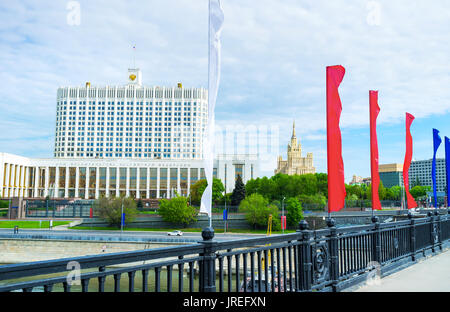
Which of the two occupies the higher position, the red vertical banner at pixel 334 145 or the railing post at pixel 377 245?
the red vertical banner at pixel 334 145

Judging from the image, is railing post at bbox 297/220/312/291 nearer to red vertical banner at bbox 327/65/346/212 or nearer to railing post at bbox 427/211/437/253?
red vertical banner at bbox 327/65/346/212

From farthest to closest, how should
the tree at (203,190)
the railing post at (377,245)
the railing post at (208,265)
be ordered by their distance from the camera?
the tree at (203,190) < the railing post at (377,245) < the railing post at (208,265)

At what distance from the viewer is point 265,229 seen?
Result: 5612 centimetres

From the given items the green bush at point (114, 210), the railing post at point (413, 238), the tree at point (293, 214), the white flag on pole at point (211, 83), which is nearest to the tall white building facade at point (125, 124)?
the green bush at point (114, 210)

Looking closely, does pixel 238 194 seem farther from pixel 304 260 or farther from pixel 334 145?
pixel 304 260

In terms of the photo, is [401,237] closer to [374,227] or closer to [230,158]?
[374,227]

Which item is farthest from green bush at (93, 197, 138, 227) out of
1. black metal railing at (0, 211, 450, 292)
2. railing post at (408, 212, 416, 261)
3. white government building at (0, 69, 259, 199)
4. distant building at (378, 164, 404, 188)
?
distant building at (378, 164, 404, 188)

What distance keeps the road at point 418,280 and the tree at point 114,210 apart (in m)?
53.2

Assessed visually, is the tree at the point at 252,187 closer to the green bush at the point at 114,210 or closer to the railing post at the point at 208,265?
the green bush at the point at 114,210

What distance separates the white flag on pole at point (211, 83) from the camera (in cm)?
796

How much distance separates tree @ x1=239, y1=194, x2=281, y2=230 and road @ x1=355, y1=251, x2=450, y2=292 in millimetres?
45064
